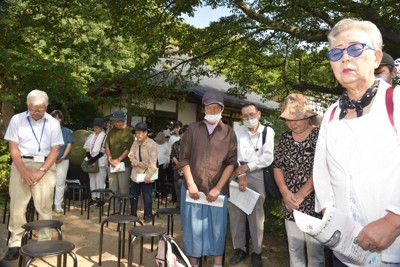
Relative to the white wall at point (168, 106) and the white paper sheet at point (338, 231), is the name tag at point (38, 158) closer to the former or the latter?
the white paper sheet at point (338, 231)

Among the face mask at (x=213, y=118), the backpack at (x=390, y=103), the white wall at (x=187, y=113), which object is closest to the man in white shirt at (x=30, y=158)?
the face mask at (x=213, y=118)

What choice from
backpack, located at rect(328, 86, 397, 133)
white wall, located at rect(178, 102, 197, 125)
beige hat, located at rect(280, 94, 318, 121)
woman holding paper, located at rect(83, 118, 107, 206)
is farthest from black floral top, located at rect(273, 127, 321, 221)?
white wall, located at rect(178, 102, 197, 125)

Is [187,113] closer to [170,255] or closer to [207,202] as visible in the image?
[207,202]

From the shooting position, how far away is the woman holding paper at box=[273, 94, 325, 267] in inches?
122

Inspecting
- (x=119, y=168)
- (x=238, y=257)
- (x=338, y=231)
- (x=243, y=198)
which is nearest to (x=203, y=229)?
(x=243, y=198)

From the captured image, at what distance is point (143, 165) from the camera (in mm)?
6188

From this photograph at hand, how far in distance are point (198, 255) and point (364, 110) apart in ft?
8.23

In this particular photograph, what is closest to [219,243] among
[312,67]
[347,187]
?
[347,187]

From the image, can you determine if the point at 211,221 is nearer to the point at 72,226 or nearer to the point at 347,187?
the point at 347,187

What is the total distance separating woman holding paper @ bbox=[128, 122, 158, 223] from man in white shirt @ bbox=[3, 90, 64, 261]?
201 centimetres

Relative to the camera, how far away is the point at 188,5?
7.11 meters

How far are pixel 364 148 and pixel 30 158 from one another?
3917mm

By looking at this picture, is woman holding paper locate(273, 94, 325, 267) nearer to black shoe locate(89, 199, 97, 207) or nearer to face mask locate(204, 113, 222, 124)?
face mask locate(204, 113, 222, 124)

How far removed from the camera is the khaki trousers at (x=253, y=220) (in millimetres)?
4141
